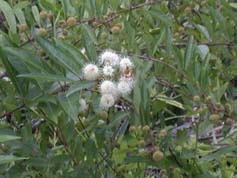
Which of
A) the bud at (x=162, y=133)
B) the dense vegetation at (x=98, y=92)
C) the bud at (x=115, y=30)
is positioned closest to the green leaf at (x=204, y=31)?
the dense vegetation at (x=98, y=92)

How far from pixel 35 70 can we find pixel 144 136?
1.07 feet

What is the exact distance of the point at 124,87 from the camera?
1.21 metres

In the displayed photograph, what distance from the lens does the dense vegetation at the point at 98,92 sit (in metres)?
1.24

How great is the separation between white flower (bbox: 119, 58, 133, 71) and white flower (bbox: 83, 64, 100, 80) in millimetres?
57

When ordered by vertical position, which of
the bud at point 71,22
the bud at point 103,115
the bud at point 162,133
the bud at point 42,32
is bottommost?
the bud at point 162,133

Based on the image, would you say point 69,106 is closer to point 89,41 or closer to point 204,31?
point 89,41

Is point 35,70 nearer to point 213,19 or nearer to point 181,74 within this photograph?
point 181,74

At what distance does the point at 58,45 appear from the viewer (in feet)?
4.04

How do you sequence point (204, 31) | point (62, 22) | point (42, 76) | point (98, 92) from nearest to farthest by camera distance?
point (42, 76), point (98, 92), point (62, 22), point (204, 31)

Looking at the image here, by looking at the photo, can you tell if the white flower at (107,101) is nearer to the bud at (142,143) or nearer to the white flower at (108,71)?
the white flower at (108,71)

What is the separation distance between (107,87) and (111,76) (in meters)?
0.03

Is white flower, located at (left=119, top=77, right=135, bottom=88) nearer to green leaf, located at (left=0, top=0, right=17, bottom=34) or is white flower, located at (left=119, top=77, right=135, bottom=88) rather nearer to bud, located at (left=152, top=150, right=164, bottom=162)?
bud, located at (left=152, top=150, right=164, bottom=162)

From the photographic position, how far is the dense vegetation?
1.24m

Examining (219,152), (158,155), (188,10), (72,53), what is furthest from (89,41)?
(188,10)
